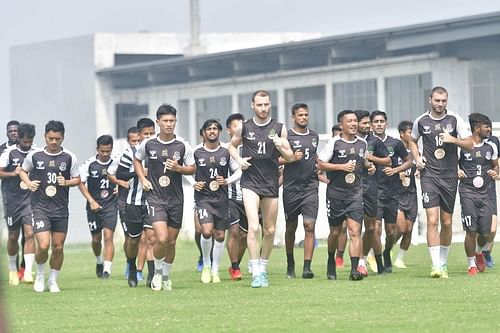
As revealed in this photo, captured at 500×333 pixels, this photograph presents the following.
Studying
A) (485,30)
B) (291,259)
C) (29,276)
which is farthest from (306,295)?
(485,30)

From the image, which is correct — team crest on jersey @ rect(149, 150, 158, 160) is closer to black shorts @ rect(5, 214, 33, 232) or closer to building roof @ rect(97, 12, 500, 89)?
black shorts @ rect(5, 214, 33, 232)

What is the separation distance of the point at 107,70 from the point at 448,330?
6051 cm

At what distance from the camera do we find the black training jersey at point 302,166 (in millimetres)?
18516

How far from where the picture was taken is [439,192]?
679 inches

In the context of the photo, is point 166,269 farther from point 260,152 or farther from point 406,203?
point 406,203

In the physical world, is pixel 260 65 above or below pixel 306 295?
above

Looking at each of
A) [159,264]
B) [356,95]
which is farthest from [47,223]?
[356,95]

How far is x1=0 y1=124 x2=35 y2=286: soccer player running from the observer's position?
63.1 ft

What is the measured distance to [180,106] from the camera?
6819cm

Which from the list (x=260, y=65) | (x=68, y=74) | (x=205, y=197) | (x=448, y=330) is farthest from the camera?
(x=68, y=74)

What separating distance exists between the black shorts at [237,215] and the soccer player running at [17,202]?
2880 millimetres

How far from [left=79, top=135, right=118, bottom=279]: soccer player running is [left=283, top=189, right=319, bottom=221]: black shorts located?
11.5 feet

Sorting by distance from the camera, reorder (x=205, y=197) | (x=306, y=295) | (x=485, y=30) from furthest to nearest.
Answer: (x=485, y=30) → (x=205, y=197) → (x=306, y=295)

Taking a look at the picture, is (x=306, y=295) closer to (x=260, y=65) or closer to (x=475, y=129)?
(x=475, y=129)
